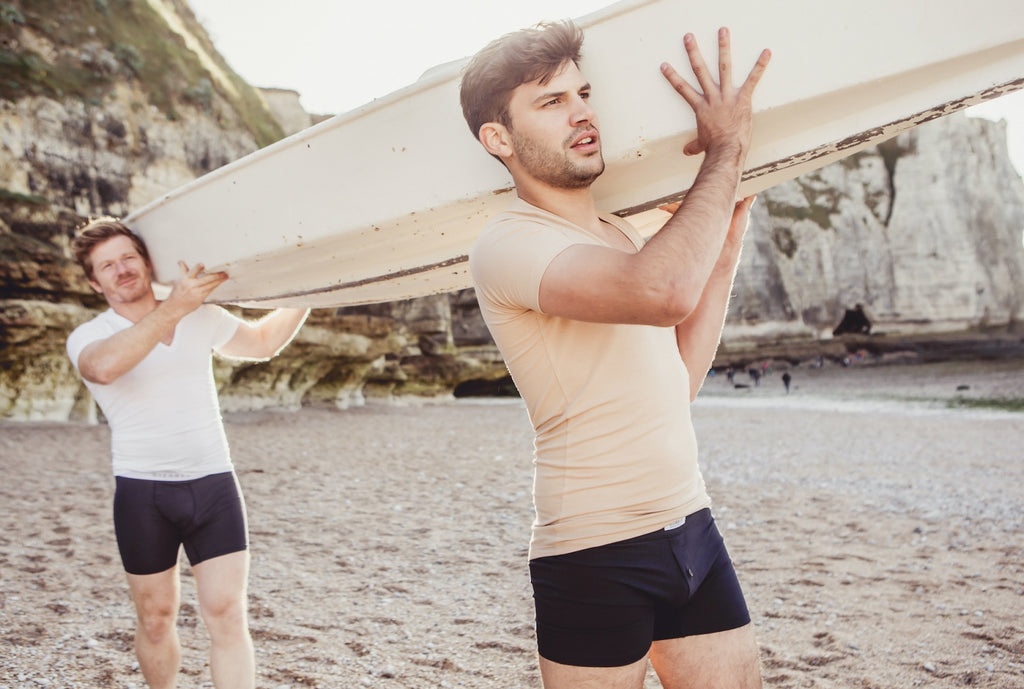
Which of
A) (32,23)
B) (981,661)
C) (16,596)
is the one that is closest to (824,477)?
(981,661)

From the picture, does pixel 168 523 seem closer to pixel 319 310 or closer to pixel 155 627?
pixel 155 627

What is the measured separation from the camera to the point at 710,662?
4.94 ft

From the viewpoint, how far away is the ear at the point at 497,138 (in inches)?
61.2

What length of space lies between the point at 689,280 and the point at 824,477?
364 inches

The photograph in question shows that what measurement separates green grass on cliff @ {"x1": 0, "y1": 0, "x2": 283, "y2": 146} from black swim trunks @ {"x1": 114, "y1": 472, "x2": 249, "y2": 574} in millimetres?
13330

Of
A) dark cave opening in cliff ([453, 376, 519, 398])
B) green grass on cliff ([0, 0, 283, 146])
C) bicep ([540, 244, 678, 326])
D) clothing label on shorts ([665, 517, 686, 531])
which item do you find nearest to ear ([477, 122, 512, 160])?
bicep ([540, 244, 678, 326])

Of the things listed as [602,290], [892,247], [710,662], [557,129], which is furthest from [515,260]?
[892,247]

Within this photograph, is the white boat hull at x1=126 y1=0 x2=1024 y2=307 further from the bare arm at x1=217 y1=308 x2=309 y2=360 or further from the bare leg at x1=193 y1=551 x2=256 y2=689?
the bare leg at x1=193 y1=551 x2=256 y2=689

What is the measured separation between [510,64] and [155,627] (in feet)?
7.60

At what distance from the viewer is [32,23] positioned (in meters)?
13.5

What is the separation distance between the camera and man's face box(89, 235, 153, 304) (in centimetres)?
266

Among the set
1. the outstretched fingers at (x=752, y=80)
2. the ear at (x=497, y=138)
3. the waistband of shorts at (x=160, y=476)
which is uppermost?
the outstretched fingers at (x=752, y=80)

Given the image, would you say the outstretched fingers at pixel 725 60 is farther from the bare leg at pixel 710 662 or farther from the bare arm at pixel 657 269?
the bare leg at pixel 710 662

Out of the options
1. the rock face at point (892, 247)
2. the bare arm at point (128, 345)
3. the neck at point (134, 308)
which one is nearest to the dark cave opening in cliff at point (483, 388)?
the rock face at point (892, 247)
